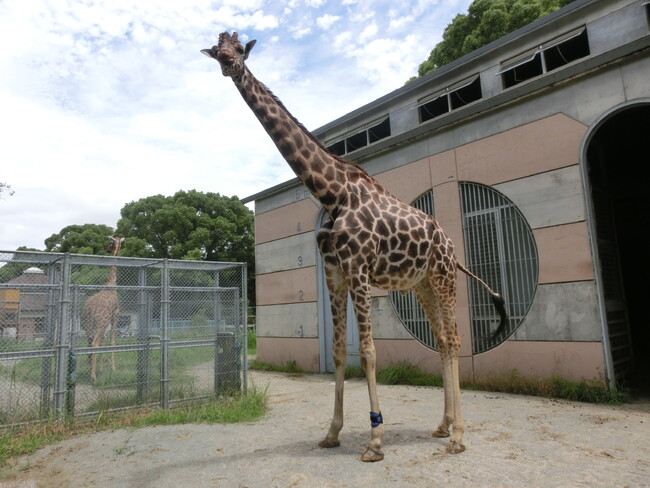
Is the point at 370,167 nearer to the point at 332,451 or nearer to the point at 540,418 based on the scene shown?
the point at 540,418

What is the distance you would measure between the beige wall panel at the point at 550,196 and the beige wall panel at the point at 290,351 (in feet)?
20.0

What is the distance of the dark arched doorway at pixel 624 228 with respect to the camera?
310 inches

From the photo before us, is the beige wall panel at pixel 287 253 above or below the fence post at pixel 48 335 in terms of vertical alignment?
above

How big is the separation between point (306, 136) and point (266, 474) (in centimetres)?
342

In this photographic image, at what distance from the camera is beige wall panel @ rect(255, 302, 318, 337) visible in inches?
462

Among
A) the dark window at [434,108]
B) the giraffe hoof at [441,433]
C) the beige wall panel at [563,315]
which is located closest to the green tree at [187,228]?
the dark window at [434,108]

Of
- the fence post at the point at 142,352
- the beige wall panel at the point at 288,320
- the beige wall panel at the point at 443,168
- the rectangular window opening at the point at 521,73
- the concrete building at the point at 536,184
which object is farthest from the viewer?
the beige wall panel at the point at 288,320

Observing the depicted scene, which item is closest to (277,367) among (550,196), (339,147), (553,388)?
(339,147)

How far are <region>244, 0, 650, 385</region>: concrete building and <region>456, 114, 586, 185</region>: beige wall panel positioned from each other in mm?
21

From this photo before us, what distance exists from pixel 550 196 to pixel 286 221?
283 inches

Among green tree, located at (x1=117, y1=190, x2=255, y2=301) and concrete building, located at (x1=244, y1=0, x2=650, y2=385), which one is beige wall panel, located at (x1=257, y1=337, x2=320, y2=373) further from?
green tree, located at (x1=117, y1=190, x2=255, y2=301)

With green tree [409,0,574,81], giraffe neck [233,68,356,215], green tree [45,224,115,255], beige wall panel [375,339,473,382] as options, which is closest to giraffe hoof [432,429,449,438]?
giraffe neck [233,68,356,215]

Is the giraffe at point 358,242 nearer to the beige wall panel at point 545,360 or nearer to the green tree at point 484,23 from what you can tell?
the beige wall panel at point 545,360

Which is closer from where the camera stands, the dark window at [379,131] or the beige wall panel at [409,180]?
the beige wall panel at [409,180]
